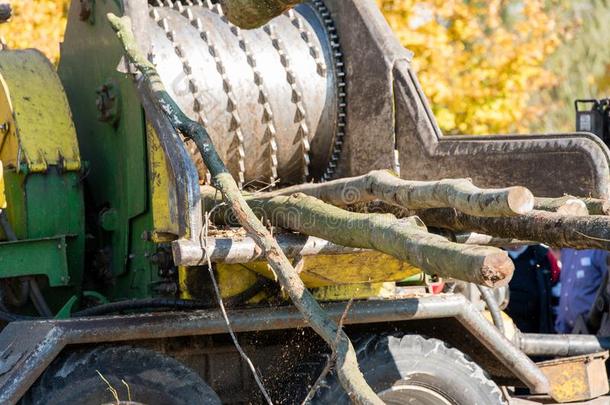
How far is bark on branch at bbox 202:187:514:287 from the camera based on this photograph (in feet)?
12.6

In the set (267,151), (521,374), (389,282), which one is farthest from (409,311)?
(267,151)

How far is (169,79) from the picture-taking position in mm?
5637

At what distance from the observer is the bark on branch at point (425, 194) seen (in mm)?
3951

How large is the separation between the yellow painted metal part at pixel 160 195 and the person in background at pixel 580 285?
4.97 metres

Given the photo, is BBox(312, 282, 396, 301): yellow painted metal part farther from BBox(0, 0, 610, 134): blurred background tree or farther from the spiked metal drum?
BBox(0, 0, 610, 134): blurred background tree

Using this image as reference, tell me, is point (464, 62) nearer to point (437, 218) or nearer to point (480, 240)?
point (480, 240)

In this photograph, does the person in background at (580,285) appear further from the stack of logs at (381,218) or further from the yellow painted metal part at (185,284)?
the yellow painted metal part at (185,284)

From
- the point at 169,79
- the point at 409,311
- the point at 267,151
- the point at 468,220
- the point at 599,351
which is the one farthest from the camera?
the point at 599,351

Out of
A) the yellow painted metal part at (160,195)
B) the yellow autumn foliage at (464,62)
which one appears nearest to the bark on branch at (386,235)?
the yellow painted metal part at (160,195)

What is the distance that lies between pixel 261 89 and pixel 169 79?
51 centimetres

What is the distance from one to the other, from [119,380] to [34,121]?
1.49 meters

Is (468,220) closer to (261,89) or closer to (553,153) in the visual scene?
(553,153)

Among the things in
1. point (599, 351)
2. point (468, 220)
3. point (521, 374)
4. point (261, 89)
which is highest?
point (261, 89)

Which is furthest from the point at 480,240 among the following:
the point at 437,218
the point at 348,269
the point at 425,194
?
the point at 425,194
